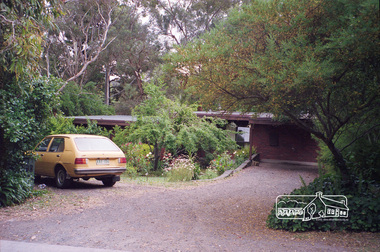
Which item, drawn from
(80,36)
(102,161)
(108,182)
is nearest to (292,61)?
(102,161)

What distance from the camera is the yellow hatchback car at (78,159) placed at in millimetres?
9336

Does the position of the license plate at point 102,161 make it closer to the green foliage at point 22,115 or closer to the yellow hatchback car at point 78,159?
the yellow hatchback car at point 78,159

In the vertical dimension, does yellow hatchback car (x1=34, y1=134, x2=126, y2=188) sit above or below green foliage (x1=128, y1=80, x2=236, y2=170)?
below

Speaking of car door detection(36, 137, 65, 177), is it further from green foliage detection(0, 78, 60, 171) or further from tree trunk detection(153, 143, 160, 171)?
tree trunk detection(153, 143, 160, 171)

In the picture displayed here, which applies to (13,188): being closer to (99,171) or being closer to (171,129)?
(99,171)

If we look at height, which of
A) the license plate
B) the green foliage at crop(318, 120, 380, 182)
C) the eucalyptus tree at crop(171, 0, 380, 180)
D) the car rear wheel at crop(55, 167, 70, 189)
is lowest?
the car rear wheel at crop(55, 167, 70, 189)

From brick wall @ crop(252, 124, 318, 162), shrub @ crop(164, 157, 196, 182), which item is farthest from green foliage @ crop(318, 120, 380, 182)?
brick wall @ crop(252, 124, 318, 162)

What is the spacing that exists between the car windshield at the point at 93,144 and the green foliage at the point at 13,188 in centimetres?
208

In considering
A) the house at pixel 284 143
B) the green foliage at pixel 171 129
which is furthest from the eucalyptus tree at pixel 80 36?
the house at pixel 284 143

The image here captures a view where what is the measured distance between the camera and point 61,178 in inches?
386

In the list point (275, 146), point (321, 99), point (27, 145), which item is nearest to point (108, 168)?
point (27, 145)

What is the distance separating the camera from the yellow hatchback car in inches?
368

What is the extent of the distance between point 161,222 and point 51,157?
520 centimetres

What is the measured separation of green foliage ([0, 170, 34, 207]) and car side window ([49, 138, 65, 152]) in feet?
7.02
